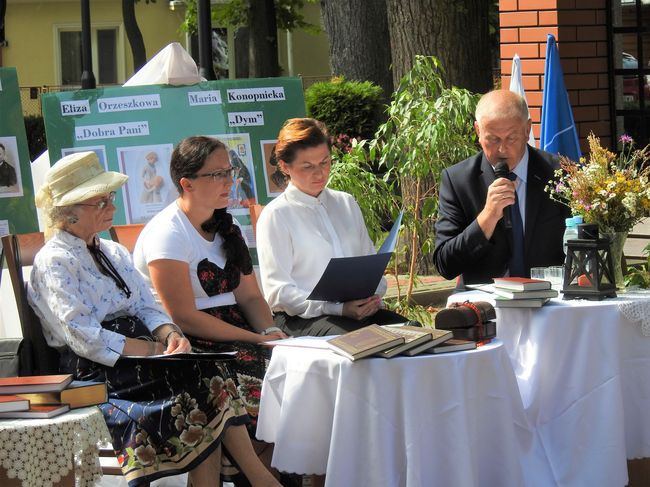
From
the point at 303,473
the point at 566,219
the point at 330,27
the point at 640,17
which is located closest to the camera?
the point at 303,473

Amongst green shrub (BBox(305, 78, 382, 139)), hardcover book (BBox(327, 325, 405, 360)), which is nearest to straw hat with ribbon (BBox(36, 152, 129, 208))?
hardcover book (BBox(327, 325, 405, 360))

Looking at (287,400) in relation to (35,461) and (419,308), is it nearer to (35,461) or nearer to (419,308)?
(35,461)

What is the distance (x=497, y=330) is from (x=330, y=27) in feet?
38.7

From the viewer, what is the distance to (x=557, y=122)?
272 inches

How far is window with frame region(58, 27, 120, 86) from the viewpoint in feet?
102

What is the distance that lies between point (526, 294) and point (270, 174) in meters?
2.69

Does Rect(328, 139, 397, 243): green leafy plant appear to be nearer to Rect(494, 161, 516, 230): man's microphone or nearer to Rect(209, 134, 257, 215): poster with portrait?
Rect(209, 134, 257, 215): poster with portrait

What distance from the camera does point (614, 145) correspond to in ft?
26.8

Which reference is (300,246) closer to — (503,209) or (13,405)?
(503,209)

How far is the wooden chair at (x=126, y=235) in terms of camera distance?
6.11 m

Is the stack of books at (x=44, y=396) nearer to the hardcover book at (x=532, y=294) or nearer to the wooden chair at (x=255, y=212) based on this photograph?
the hardcover book at (x=532, y=294)

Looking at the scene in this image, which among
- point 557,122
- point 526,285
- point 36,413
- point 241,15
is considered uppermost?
point 241,15

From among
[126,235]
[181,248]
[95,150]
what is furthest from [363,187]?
[181,248]

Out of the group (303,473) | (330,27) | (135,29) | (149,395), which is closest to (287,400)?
(303,473)
